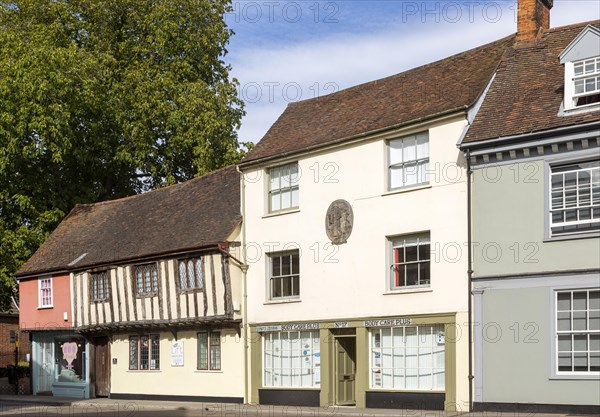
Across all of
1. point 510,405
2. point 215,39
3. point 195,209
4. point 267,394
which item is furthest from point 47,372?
point 510,405

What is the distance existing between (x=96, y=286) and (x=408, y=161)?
15.1 m

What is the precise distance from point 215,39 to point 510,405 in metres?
30.2

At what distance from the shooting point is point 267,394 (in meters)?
28.7

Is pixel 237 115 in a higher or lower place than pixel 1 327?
higher

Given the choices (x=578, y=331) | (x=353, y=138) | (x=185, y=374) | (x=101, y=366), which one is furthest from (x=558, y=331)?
(x=101, y=366)

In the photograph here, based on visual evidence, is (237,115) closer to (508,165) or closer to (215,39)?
(215,39)

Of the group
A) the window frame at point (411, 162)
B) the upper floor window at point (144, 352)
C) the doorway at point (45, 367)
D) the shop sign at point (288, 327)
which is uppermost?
the window frame at point (411, 162)

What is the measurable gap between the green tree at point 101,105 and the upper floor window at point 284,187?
14898mm

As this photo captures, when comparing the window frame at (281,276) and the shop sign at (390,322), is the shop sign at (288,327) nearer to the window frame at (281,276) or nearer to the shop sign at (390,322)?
the window frame at (281,276)

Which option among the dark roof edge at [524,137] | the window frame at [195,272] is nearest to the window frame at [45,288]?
the window frame at [195,272]

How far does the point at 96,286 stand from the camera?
35750 millimetres

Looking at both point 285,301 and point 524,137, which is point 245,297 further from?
point 524,137

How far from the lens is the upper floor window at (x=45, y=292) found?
3856 cm

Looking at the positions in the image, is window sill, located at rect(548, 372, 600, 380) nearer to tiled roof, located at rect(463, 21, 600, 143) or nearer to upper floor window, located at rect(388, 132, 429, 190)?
tiled roof, located at rect(463, 21, 600, 143)
